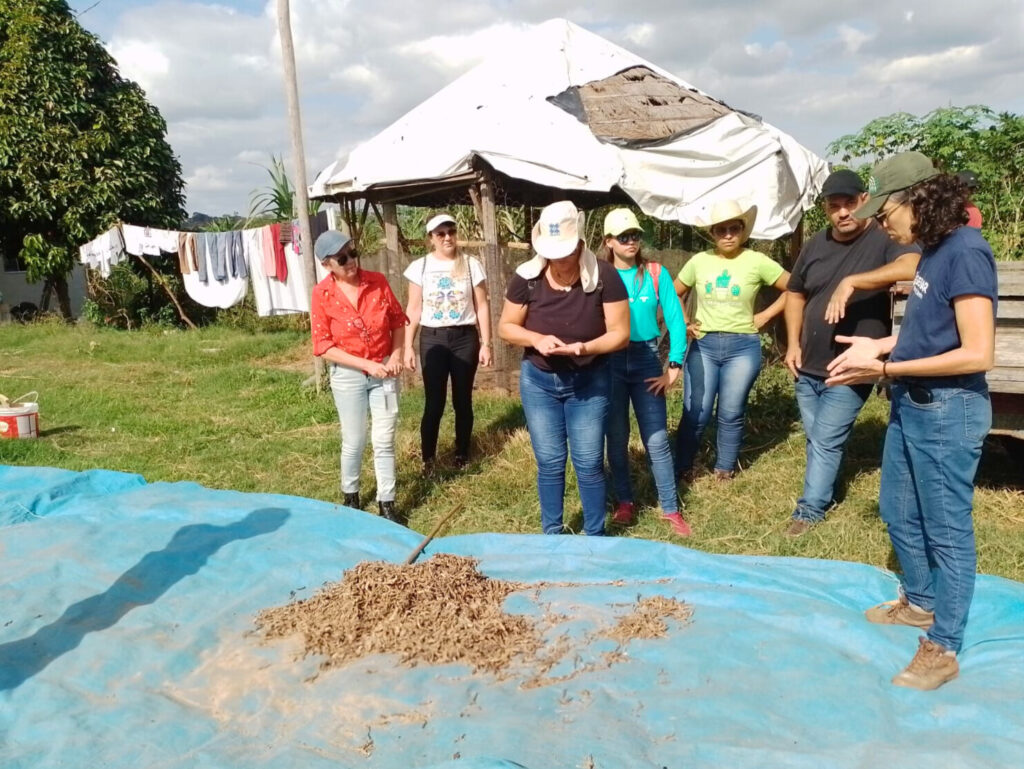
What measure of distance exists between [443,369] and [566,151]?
2.99m

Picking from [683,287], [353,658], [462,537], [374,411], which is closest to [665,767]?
[353,658]

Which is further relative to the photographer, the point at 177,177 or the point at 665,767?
the point at 177,177

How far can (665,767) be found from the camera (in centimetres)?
231

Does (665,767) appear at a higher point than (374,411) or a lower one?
lower

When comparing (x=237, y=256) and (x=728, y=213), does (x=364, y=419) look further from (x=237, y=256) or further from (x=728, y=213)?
(x=237, y=256)

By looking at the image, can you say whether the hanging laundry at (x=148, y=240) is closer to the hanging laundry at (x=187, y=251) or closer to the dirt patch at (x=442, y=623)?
the hanging laundry at (x=187, y=251)

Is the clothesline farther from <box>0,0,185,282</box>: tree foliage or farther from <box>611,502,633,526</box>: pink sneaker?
<box>611,502,633,526</box>: pink sneaker

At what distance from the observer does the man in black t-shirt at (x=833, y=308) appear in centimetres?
406

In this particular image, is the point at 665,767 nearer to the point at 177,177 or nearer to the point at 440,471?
the point at 440,471

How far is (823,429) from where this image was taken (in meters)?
4.25

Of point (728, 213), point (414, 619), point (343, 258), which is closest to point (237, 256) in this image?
point (343, 258)

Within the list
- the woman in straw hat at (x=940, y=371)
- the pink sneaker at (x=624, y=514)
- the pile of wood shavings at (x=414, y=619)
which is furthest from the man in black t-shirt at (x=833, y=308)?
the pile of wood shavings at (x=414, y=619)

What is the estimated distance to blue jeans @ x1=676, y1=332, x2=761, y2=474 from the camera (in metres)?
4.88

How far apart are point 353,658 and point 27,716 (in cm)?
106
